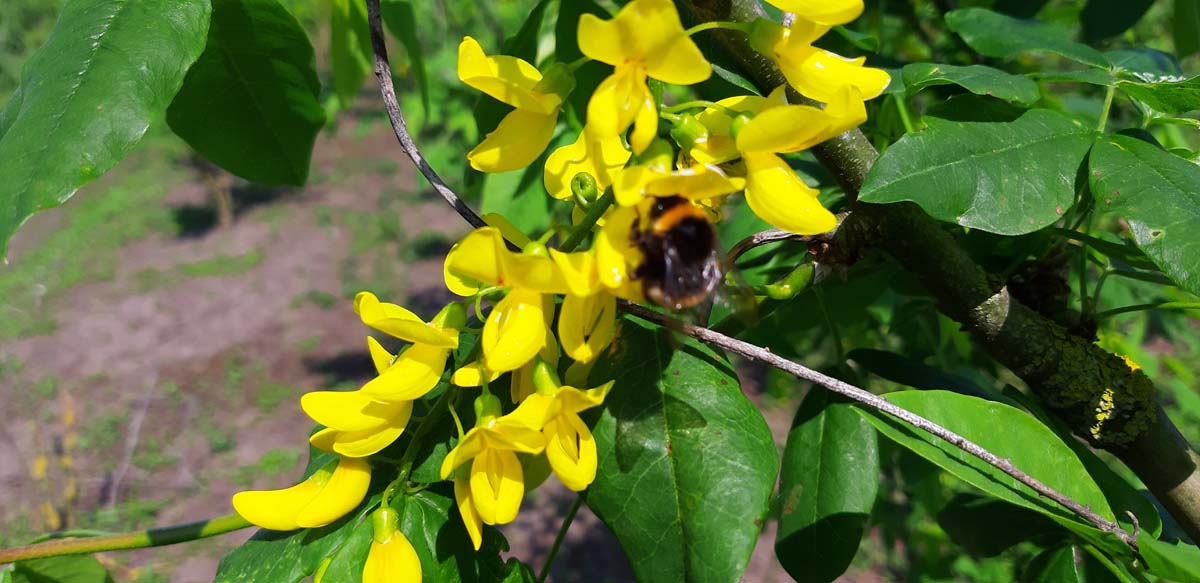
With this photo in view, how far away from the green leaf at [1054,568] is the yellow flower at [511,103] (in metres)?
0.74

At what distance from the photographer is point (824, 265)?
773mm

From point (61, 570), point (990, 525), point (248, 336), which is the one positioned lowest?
point (248, 336)

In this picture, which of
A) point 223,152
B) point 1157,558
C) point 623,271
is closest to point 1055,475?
point 1157,558

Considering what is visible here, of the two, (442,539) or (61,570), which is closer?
(442,539)

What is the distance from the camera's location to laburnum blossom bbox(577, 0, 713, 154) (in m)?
0.50

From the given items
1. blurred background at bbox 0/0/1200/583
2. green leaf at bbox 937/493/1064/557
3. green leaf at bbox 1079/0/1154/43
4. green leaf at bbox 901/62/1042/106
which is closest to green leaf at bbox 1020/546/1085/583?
green leaf at bbox 937/493/1064/557

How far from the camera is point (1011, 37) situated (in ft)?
3.23

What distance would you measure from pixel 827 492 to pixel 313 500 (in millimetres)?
522

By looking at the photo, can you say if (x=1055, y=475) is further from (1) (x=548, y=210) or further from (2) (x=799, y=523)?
(1) (x=548, y=210)

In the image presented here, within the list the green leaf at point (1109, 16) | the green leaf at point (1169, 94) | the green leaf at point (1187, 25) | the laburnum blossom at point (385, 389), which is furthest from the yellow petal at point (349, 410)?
the green leaf at point (1187, 25)

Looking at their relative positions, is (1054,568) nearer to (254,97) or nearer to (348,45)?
(254,97)

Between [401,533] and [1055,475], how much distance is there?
619 millimetres

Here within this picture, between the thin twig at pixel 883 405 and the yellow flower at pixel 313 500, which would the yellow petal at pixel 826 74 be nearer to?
the thin twig at pixel 883 405

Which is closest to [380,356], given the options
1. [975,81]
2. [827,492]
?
[827,492]
